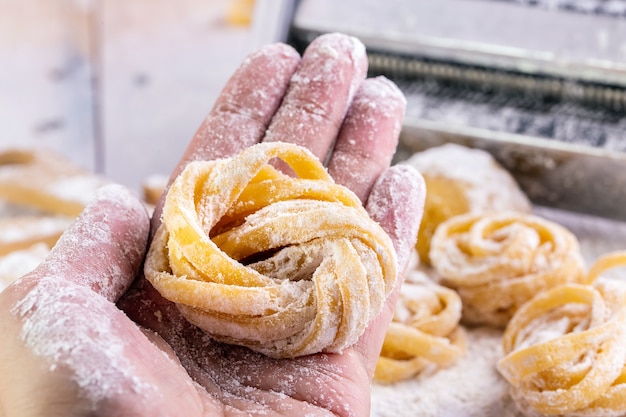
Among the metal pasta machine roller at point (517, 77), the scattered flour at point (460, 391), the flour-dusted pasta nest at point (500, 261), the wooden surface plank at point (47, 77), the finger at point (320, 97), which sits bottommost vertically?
the wooden surface plank at point (47, 77)

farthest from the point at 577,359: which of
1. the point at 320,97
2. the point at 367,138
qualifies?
the point at 320,97

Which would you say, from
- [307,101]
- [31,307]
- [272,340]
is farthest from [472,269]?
[31,307]

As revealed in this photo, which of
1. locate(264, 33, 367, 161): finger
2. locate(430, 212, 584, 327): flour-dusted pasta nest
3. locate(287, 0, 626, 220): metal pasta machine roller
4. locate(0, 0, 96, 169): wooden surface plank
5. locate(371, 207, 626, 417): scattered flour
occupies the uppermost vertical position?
locate(264, 33, 367, 161): finger

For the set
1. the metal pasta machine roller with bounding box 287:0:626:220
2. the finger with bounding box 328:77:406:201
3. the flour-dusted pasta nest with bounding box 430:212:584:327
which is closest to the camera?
the finger with bounding box 328:77:406:201

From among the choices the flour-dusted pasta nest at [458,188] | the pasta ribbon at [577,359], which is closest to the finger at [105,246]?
the pasta ribbon at [577,359]

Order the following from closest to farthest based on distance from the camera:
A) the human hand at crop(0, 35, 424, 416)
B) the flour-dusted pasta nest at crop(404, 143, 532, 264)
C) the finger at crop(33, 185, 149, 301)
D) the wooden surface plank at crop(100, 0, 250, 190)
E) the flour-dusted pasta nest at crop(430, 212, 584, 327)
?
the human hand at crop(0, 35, 424, 416) < the finger at crop(33, 185, 149, 301) < the flour-dusted pasta nest at crop(430, 212, 584, 327) < the flour-dusted pasta nest at crop(404, 143, 532, 264) < the wooden surface plank at crop(100, 0, 250, 190)

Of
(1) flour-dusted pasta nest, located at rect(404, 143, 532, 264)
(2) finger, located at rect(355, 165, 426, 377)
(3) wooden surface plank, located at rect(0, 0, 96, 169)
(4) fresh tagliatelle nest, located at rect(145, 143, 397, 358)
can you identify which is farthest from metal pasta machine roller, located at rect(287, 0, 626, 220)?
(3) wooden surface plank, located at rect(0, 0, 96, 169)

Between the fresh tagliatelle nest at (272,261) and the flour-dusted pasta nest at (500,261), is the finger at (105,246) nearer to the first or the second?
the fresh tagliatelle nest at (272,261)

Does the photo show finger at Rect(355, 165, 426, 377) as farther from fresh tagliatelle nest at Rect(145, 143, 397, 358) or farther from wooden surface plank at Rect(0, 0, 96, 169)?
wooden surface plank at Rect(0, 0, 96, 169)

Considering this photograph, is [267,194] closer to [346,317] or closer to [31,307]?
[346,317]
